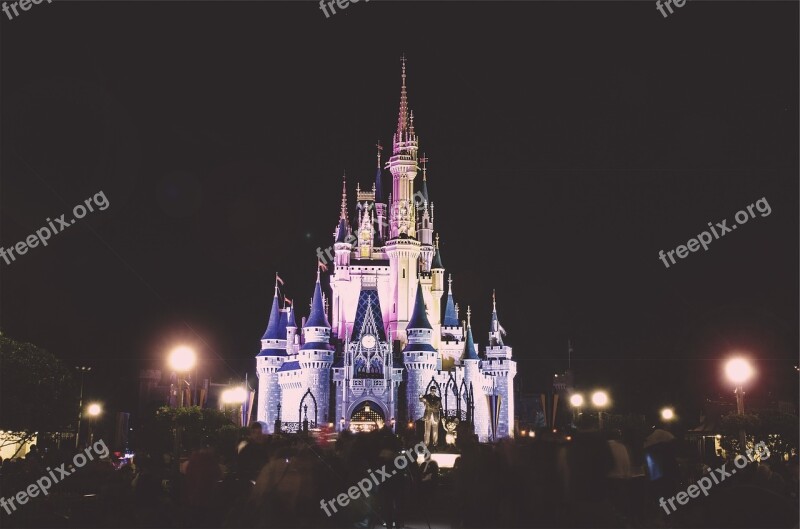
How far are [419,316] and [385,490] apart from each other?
59.8 m

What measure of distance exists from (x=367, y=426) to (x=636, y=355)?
23261 mm

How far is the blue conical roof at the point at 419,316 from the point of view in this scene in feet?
248

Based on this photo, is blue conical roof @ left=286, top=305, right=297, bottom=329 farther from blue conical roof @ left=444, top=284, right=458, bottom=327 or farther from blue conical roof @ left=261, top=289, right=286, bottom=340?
blue conical roof @ left=444, top=284, right=458, bottom=327

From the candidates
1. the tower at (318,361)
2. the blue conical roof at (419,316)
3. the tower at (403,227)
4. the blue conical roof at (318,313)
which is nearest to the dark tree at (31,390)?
the tower at (318,361)

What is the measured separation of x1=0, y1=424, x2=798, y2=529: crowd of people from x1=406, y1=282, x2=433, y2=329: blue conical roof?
58140 millimetres

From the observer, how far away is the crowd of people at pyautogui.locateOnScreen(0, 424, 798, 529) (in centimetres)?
1052

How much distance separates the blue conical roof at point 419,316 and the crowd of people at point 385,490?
58.1m

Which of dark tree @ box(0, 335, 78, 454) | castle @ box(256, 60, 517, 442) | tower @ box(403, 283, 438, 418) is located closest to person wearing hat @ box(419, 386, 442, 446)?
dark tree @ box(0, 335, 78, 454)

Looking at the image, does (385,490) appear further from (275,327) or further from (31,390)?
(275,327)

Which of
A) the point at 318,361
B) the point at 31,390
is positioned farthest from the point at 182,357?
the point at 318,361

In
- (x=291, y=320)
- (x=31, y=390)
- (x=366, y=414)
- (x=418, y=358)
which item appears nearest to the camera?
(x=31, y=390)

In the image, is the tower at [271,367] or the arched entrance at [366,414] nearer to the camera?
the arched entrance at [366,414]

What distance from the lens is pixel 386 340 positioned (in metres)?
77.1

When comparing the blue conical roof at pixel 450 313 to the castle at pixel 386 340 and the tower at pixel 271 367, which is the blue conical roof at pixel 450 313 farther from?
the tower at pixel 271 367
